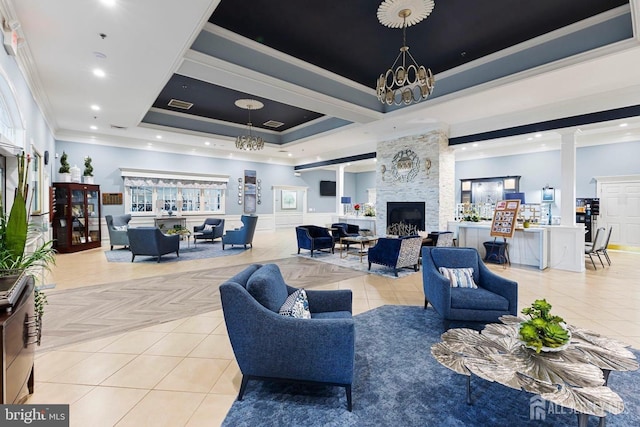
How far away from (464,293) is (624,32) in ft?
13.4

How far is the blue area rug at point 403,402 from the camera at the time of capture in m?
1.84

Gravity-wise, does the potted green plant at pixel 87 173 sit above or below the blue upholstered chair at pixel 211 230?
above

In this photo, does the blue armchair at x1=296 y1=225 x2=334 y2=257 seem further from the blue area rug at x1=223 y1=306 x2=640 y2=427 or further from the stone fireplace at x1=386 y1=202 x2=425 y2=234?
the blue area rug at x1=223 y1=306 x2=640 y2=427

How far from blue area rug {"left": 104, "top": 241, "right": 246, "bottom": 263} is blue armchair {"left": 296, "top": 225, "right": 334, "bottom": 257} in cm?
186

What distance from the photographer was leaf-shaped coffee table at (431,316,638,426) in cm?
150

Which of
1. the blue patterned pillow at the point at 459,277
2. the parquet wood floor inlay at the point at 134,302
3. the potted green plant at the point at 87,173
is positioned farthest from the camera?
the potted green plant at the point at 87,173

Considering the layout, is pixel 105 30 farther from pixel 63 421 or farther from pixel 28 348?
pixel 63 421

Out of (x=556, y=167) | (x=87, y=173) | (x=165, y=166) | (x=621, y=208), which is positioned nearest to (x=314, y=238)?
(x=165, y=166)

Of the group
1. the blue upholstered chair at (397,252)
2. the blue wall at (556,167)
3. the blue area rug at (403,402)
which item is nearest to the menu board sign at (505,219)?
the blue upholstered chair at (397,252)

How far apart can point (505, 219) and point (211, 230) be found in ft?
26.7

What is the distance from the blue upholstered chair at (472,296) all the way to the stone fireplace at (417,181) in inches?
174

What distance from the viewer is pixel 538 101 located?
5895mm

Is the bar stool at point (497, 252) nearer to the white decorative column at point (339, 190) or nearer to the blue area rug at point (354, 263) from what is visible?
the blue area rug at point (354, 263)

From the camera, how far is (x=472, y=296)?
3041 mm
